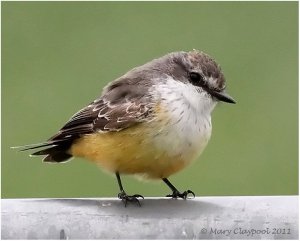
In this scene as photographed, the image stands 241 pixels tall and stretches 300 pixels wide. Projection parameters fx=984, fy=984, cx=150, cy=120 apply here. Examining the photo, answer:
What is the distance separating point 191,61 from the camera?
6332mm

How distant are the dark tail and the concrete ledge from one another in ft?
4.86

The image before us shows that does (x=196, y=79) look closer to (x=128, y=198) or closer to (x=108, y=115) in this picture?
(x=108, y=115)

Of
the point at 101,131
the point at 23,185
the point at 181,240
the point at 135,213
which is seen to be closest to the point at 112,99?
the point at 101,131

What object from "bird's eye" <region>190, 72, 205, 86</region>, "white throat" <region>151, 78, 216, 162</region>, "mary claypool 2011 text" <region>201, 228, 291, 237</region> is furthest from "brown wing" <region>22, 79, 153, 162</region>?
"mary claypool 2011 text" <region>201, 228, 291, 237</region>

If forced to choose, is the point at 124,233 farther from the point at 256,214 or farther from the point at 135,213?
the point at 256,214

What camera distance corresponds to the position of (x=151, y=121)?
602 centimetres

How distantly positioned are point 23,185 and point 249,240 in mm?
4791

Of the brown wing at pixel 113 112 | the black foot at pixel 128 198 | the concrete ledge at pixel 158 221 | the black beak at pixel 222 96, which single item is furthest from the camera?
the black beak at pixel 222 96

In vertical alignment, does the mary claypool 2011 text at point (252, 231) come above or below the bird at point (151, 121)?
below

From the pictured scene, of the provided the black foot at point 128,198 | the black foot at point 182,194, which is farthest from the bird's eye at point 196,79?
the black foot at point 128,198

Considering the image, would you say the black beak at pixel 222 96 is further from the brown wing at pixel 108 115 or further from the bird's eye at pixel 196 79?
the brown wing at pixel 108 115

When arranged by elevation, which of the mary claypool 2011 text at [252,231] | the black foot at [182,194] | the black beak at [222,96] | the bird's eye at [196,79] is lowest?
the mary claypool 2011 text at [252,231]

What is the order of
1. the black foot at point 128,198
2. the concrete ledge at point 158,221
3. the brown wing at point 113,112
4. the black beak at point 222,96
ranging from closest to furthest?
the concrete ledge at point 158,221
the black foot at point 128,198
the brown wing at point 113,112
the black beak at point 222,96

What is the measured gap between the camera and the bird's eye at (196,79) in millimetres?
6270
